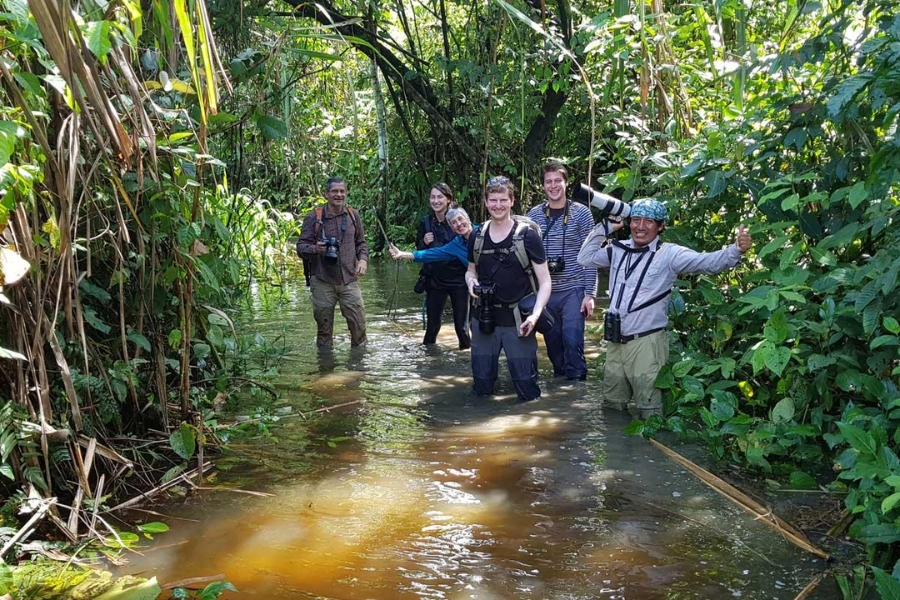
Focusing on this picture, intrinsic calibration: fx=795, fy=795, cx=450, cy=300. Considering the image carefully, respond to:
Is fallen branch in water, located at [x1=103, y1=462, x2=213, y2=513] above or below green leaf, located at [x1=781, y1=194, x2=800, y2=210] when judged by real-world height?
below

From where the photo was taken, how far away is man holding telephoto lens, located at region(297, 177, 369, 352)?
863cm

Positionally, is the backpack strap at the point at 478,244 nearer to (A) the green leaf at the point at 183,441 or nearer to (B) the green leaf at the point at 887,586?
(A) the green leaf at the point at 183,441

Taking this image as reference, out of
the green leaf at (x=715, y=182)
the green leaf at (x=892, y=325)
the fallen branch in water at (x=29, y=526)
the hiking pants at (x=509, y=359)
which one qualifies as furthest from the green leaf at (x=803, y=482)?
the fallen branch in water at (x=29, y=526)

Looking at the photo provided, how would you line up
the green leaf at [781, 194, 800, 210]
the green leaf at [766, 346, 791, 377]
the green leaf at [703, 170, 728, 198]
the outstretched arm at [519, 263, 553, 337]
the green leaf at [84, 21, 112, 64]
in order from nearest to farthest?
1. the green leaf at [84, 21, 112, 64]
2. the green leaf at [766, 346, 791, 377]
3. the green leaf at [781, 194, 800, 210]
4. the green leaf at [703, 170, 728, 198]
5. the outstretched arm at [519, 263, 553, 337]

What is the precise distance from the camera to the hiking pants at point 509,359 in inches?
246

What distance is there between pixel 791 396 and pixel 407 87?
286 inches

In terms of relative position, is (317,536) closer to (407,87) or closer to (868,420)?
(868,420)

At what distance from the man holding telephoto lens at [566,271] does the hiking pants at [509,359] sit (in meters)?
0.64

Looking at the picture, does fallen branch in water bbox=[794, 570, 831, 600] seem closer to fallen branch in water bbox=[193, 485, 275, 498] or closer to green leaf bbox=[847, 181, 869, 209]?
green leaf bbox=[847, 181, 869, 209]

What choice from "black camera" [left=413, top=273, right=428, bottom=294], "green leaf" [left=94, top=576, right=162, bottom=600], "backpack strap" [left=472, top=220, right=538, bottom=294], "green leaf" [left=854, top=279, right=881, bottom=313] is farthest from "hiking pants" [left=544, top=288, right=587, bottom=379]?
"green leaf" [left=94, top=576, right=162, bottom=600]

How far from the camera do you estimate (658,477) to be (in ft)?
15.5

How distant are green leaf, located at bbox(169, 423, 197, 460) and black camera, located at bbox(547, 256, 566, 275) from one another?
348 centimetres

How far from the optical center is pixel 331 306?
8.89m

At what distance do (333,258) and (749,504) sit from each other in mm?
5398
